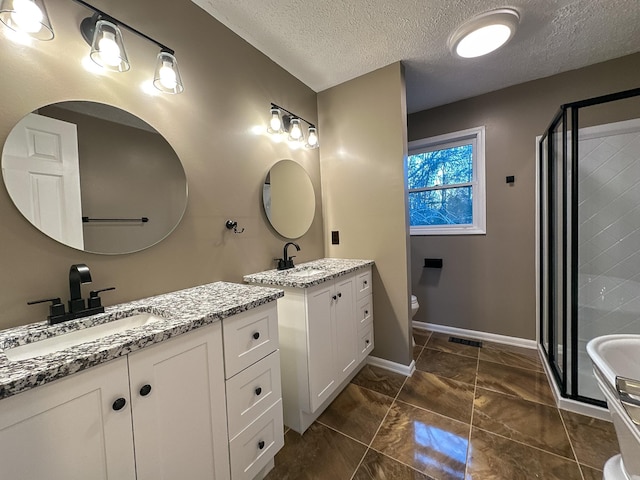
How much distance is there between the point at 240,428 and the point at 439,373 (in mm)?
1654

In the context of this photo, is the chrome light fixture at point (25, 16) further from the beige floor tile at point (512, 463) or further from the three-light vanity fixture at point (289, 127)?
the beige floor tile at point (512, 463)

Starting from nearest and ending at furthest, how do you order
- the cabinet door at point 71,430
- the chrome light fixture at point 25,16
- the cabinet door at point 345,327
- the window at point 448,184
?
the cabinet door at point 71,430
the chrome light fixture at point 25,16
the cabinet door at point 345,327
the window at point 448,184

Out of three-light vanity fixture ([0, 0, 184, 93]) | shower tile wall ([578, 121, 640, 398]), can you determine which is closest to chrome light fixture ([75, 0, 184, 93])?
three-light vanity fixture ([0, 0, 184, 93])

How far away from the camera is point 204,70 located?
1527 millimetres

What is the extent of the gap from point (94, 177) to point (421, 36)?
2.08 m

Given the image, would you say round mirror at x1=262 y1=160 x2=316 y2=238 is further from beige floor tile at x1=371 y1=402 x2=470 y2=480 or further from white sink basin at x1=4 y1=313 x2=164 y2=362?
beige floor tile at x1=371 y1=402 x2=470 y2=480

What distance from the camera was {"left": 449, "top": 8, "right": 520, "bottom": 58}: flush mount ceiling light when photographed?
154 cm

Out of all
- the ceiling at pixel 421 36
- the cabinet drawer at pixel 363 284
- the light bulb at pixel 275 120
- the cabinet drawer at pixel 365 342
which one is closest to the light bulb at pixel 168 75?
the ceiling at pixel 421 36

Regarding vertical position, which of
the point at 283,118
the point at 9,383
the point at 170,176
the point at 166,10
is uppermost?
the point at 166,10

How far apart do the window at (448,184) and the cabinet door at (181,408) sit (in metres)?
2.32

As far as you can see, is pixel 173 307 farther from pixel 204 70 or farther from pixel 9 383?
pixel 204 70

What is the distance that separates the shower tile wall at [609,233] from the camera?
6.48 feet

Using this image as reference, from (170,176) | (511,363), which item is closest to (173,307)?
(170,176)

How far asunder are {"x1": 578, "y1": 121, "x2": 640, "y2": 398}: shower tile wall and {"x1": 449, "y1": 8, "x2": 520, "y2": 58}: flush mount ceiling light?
3.70ft
